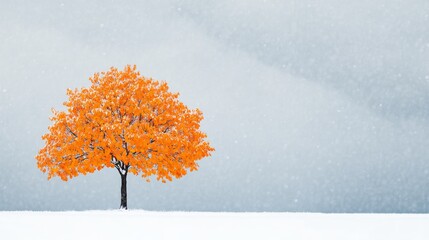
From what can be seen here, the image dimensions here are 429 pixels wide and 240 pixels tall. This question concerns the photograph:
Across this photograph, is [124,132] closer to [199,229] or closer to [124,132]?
[124,132]

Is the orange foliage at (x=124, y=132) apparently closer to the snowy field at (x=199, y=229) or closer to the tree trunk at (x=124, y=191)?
the tree trunk at (x=124, y=191)

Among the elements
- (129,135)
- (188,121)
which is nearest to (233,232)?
(129,135)

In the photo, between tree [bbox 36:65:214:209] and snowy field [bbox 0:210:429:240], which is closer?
snowy field [bbox 0:210:429:240]

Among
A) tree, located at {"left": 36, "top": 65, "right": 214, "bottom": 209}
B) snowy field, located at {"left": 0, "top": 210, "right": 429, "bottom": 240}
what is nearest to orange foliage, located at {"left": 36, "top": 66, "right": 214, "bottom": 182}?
tree, located at {"left": 36, "top": 65, "right": 214, "bottom": 209}

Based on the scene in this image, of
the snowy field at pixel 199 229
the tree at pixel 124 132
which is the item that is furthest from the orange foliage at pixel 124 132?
the snowy field at pixel 199 229

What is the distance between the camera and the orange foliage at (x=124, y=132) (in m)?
35.9

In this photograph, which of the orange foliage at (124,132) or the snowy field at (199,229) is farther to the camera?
the orange foliage at (124,132)

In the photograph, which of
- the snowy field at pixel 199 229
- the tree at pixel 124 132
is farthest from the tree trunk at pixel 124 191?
the snowy field at pixel 199 229

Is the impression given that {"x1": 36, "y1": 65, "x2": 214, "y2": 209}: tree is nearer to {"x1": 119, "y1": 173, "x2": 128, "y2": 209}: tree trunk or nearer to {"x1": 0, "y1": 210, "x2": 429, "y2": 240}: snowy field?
{"x1": 119, "y1": 173, "x2": 128, "y2": 209}: tree trunk

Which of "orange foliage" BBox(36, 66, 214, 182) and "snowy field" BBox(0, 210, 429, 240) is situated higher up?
"orange foliage" BBox(36, 66, 214, 182)

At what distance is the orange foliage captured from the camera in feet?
118

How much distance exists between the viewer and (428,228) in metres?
23.4

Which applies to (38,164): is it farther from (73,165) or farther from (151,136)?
(151,136)

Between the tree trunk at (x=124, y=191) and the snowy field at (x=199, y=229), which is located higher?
the tree trunk at (x=124, y=191)
